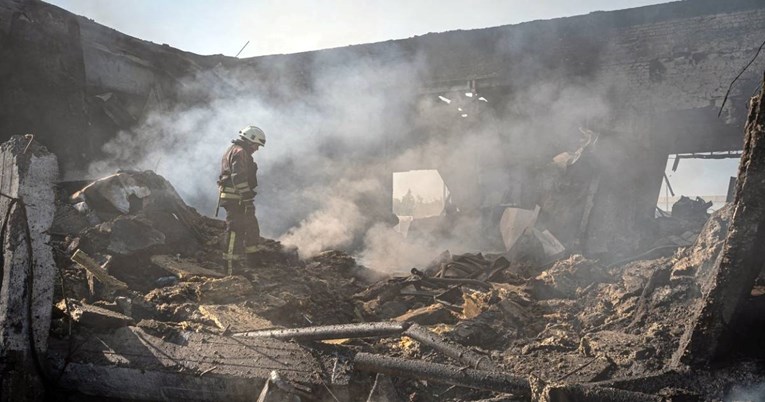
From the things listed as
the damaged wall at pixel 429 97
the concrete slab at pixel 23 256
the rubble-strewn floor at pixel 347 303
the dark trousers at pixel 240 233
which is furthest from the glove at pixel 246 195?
the damaged wall at pixel 429 97

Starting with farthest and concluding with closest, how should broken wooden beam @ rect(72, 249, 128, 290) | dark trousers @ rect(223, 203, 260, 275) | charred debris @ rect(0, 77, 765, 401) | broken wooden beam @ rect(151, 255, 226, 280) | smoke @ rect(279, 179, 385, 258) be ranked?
smoke @ rect(279, 179, 385, 258)
dark trousers @ rect(223, 203, 260, 275)
broken wooden beam @ rect(151, 255, 226, 280)
broken wooden beam @ rect(72, 249, 128, 290)
charred debris @ rect(0, 77, 765, 401)

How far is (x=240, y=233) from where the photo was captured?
265 inches

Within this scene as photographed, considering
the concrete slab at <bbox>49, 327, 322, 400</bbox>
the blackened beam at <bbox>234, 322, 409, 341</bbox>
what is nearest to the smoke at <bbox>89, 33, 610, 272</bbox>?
the blackened beam at <bbox>234, 322, 409, 341</bbox>

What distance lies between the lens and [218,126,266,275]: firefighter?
21.8 ft

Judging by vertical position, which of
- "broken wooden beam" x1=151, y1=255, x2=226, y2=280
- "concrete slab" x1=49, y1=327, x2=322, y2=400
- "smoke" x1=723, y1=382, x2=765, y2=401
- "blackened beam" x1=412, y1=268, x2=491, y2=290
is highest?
"smoke" x1=723, y1=382, x2=765, y2=401

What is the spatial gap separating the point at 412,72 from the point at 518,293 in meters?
8.16

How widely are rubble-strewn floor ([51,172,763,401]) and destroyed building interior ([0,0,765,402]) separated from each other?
0.03m

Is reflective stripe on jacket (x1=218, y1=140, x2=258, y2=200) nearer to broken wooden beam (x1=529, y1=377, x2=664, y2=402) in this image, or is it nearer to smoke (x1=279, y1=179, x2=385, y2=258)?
broken wooden beam (x1=529, y1=377, x2=664, y2=402)

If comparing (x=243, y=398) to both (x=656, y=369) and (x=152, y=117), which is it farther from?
(x=152, y=117)

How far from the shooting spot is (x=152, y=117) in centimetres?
1214

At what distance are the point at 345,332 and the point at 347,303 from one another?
223 centimetres

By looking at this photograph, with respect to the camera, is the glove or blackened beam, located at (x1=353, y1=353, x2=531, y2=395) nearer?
blackened beam, located at (x1=353, y1=353, x2=531, y2=395)

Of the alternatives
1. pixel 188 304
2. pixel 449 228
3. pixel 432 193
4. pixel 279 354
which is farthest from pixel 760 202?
pixel 432 193

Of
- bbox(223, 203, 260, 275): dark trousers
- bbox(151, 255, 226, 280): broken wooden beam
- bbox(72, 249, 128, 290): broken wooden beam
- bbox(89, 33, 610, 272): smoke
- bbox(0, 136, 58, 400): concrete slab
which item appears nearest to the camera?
bbox(0, 136, 58, 400): concrete slab
